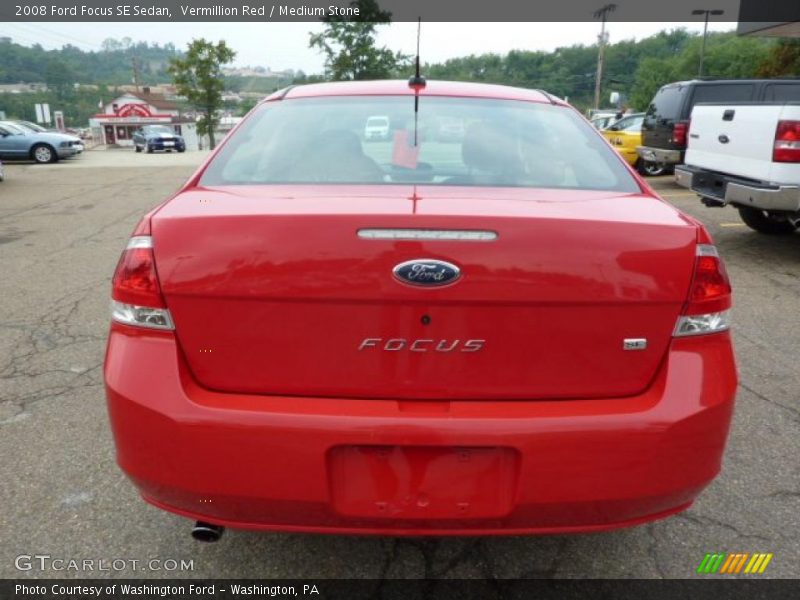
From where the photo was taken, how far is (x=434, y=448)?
1646 millimetres

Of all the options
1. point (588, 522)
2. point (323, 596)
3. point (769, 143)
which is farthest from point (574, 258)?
point (769, 143)

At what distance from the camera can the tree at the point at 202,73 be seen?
4688 centimetres

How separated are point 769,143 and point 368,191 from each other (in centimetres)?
530

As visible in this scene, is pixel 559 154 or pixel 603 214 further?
pixel 559 154

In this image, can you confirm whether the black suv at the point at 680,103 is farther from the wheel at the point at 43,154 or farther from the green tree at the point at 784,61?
the wheel at the point at 43,154

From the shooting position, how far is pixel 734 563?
7.16 feet

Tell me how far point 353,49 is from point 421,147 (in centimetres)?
4684

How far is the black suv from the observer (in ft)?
33.2

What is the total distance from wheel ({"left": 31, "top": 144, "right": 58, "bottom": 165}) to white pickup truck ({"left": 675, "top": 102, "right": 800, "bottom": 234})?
2149cm

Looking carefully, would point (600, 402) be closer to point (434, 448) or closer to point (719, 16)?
point (434, 448)

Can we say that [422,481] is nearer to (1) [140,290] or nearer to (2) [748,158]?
(1) [140,290]

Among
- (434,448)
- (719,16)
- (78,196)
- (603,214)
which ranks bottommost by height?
(78,196)

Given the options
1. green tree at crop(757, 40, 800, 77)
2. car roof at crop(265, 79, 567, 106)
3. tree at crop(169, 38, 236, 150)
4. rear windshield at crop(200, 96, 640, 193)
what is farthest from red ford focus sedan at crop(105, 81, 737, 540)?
tree at crop(169, 38, 236, 150)

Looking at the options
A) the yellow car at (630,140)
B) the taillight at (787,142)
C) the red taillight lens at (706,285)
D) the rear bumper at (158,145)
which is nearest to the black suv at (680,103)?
the yellow car at (630,140)
